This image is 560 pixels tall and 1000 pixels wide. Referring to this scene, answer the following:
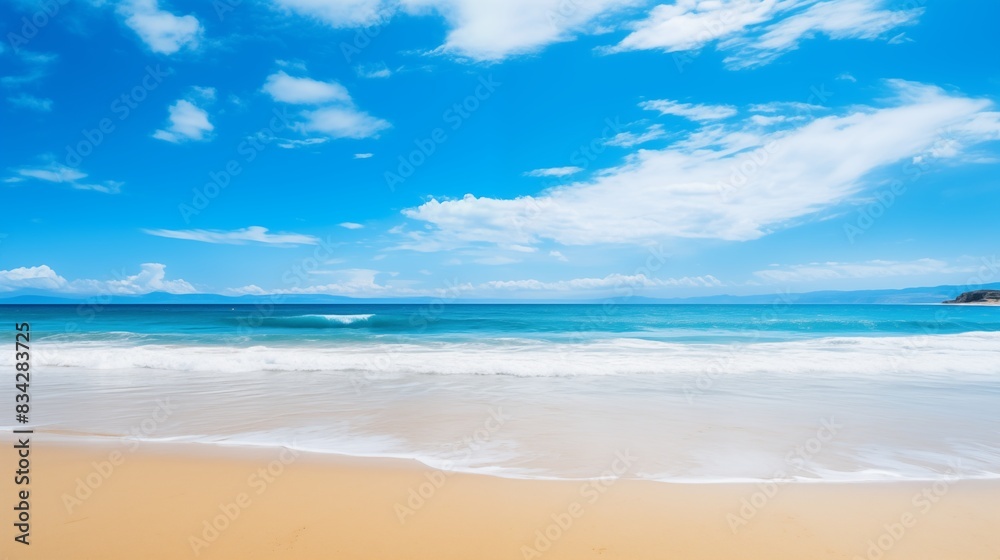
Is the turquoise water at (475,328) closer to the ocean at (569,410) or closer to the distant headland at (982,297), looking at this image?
the ocean at (569,410)

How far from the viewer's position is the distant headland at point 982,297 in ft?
292

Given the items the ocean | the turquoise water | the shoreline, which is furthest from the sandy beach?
the turquoise water

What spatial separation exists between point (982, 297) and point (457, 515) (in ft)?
417

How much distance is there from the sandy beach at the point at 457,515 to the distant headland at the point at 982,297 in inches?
4575

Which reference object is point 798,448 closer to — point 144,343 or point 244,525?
point 244,525

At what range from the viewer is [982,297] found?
9288 centimetres

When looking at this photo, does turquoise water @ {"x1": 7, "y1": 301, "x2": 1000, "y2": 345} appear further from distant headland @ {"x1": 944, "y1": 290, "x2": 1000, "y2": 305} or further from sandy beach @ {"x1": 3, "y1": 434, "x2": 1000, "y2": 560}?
distant headland @ {"x1": 944, "y1": 290, "x2": 1000, "y2": 305}

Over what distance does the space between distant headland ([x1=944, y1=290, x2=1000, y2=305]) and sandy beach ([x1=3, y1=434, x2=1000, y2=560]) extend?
11621cm

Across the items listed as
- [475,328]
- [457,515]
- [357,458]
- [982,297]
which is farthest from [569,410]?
[982,297]

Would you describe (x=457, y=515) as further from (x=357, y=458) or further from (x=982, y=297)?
(x=982, y=297)

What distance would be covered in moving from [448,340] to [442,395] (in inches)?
569

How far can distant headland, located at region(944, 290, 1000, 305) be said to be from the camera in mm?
88875

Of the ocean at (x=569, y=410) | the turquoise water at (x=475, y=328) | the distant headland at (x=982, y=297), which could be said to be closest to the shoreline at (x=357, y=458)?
the ocean at (x=569, y=410)

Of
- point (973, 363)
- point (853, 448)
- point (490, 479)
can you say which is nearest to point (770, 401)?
point (853, 448)
